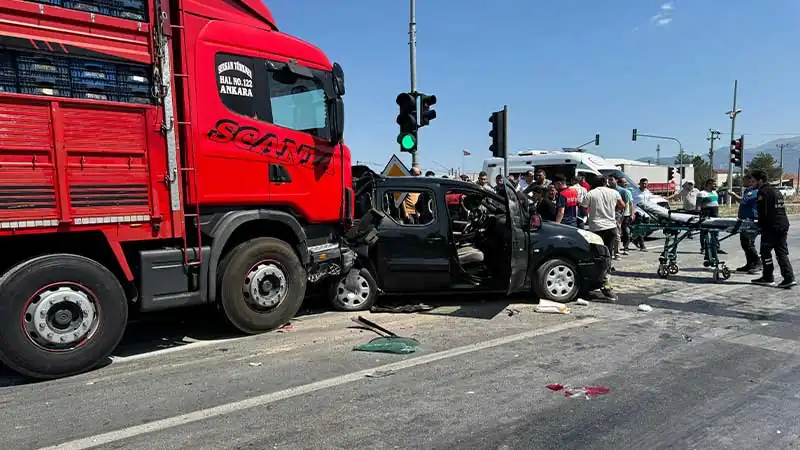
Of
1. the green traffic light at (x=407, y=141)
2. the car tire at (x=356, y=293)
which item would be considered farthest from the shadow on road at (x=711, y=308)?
the green traffic light at (x=407, y=141)

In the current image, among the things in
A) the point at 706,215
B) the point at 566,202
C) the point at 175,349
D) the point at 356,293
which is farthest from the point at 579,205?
the point at 175,349

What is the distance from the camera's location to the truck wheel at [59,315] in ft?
13.6

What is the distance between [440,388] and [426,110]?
305 inches

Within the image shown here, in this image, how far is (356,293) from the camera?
6688 mm

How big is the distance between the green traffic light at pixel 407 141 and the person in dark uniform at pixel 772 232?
5.90m

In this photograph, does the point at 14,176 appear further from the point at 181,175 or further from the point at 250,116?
the point at 250,116

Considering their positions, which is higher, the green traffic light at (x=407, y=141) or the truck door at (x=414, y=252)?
the green traffic light at (x=407, y=141)

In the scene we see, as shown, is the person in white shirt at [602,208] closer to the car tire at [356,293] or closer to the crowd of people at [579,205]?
the crowd of people at [579,205]

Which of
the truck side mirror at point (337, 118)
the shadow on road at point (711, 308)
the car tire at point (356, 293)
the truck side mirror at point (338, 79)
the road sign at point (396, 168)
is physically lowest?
the shadow on road at point (711, 308)

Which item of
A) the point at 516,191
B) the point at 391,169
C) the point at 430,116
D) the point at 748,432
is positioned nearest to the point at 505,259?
the point at 516,191

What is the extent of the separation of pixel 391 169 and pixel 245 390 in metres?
6.85

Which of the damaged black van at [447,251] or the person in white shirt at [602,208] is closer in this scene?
the damaged black van at [447,251]

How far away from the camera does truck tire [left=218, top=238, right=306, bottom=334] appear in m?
5.41

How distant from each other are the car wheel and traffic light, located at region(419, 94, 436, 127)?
4.92m
